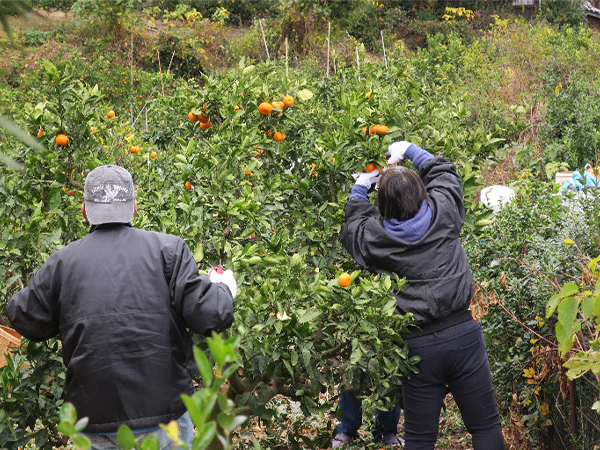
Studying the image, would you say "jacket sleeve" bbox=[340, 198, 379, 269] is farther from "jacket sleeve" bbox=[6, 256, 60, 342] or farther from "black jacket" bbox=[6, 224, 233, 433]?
"jacket sleeve" bbox=[6, 256, 60, 342]

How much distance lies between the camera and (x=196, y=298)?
2188 mm

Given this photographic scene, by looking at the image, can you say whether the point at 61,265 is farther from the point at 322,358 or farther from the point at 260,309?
the point at 322,358

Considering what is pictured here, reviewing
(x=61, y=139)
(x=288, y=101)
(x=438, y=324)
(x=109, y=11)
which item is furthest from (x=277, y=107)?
(x=109, y=11)

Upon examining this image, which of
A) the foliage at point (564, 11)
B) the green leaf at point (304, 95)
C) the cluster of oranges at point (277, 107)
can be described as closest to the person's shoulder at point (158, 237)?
the cluster of oranges at point (277, 107)

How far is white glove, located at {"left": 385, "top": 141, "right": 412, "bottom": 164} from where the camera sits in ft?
10.3

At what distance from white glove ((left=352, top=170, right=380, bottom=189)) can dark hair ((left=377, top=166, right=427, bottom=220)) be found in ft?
0.47

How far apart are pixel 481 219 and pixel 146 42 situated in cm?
1269

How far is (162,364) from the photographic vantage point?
7.27ft

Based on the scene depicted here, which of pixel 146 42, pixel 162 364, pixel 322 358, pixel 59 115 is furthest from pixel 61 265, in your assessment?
pixel 146 42

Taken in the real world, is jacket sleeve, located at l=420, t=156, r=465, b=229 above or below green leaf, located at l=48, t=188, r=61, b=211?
above

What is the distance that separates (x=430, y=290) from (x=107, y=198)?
129 cm

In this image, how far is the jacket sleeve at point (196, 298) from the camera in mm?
2193

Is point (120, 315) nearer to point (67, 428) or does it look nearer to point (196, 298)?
point (196, 298)

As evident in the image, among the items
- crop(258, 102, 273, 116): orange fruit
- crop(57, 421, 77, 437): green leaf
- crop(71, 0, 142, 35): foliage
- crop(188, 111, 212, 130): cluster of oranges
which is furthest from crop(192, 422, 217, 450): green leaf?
crop(71, 0, 142, 35): foliage
